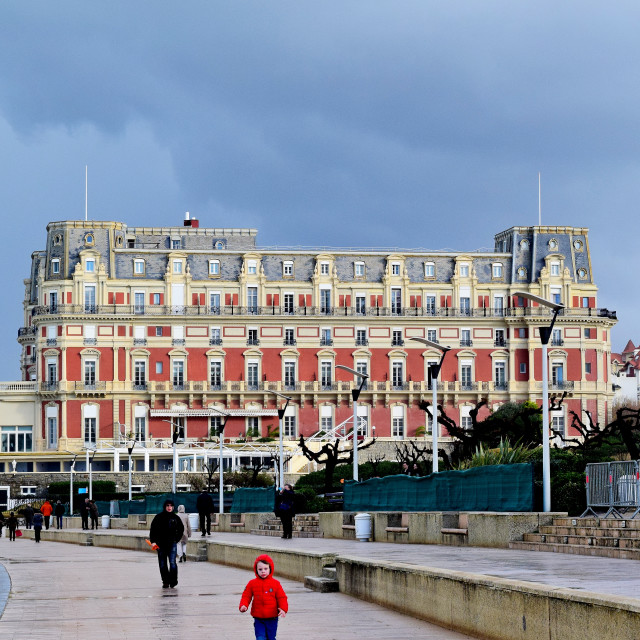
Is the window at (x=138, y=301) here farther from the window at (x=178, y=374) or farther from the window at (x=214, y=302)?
the window at (x=214, y=302)

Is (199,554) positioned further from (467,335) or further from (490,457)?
(467,335)

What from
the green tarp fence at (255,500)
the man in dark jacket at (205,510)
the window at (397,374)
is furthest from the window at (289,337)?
the man in dark jacket at (205,510)

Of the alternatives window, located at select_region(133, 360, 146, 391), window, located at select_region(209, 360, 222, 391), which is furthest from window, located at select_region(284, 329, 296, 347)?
window, located at select_region(133, 360, 146, 391)

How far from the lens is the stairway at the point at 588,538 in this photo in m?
21.8

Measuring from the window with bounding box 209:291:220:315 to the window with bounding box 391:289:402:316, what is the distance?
14481 mm

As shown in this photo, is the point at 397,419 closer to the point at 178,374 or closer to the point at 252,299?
the point at 252,299

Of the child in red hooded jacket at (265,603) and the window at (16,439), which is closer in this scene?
the child in red hooded jacket at (265,603)

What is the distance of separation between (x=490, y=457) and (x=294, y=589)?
15.2m

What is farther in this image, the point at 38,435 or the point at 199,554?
the point at 38,435

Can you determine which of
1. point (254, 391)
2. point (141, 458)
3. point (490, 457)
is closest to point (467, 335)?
point (254, 391)

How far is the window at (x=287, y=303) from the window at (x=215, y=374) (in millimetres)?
6958

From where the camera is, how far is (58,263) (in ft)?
371

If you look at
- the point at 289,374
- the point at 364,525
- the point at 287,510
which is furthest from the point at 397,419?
the point at 364,525

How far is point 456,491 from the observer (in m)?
31.7
